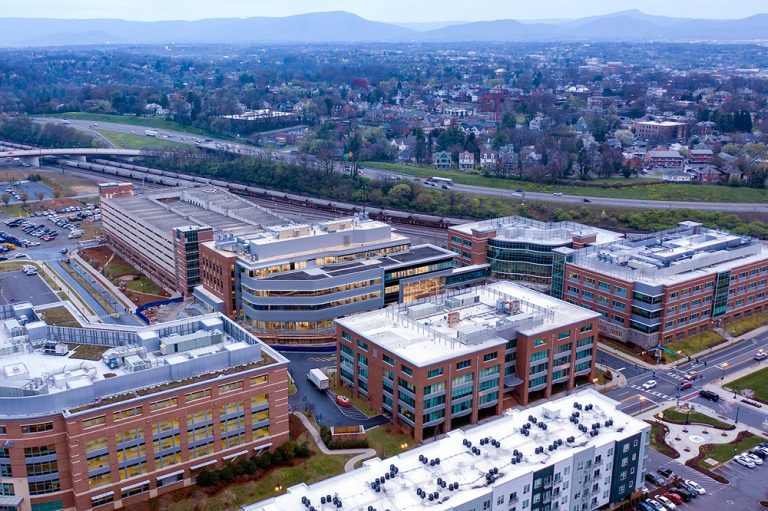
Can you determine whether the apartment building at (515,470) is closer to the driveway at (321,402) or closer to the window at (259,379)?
the window at (259,379)

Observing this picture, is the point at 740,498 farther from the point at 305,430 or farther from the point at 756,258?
Answer: the point at 756,258

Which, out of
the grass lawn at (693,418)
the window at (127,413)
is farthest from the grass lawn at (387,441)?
the grass lawn at (693,418)

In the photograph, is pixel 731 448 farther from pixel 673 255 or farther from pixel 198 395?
pixel 198 395

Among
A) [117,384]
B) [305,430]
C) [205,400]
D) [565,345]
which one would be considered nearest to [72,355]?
[117,384]

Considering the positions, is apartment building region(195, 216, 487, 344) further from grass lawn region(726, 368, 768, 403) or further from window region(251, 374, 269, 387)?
grass lawn region(726, 368, 768, 403)

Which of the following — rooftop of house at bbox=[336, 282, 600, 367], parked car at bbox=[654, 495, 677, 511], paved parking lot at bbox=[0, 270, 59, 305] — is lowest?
parked car at bbox=[654, 495, 677, 511]

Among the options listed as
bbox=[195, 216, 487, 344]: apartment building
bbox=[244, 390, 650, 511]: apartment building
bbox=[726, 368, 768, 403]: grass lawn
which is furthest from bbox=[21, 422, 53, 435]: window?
bbox=[726, 368, 768, 403]: grass lawn

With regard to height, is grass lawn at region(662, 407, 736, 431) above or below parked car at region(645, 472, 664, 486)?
above
